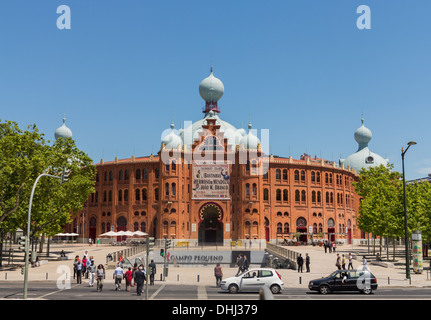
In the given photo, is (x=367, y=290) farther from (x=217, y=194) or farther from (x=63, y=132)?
(x=63, y=132)

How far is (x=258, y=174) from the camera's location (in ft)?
244

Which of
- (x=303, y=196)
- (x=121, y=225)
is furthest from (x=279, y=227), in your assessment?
(x=121, y=225)

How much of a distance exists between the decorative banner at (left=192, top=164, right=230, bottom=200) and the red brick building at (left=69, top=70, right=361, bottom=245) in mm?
160

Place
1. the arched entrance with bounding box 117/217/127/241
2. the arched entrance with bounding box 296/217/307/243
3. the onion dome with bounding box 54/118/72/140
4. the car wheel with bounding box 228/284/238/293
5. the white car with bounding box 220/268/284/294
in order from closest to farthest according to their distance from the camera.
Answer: the white car with bounding box 220/268/284/294 < the car wheel with bounding box 228/284/238/293 < the arched entrance with bounding box 117/217/127/241 < the arched entrance with bounding box 296/217/307/243 < the onion dome with bounding box 54/118/72/140

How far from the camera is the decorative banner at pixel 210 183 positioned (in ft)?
241

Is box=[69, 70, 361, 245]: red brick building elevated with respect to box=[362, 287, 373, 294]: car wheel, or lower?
elevated

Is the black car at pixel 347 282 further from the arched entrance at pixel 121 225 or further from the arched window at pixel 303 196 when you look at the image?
the arched entrance at pixel 121 225

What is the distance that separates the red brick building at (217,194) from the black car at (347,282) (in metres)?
47.5

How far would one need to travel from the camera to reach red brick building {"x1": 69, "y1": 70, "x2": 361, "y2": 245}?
73812 millimetres

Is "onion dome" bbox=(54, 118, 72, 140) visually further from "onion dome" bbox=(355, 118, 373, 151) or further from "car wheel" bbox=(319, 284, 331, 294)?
"car wheel" bbox=(319, 284, 331, 294)

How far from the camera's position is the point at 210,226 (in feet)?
250

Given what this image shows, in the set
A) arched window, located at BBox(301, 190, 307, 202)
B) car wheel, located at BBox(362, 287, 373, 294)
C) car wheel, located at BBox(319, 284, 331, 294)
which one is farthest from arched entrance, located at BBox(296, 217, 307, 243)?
car wheel, located at BBox(362, 287, 373, 294)
